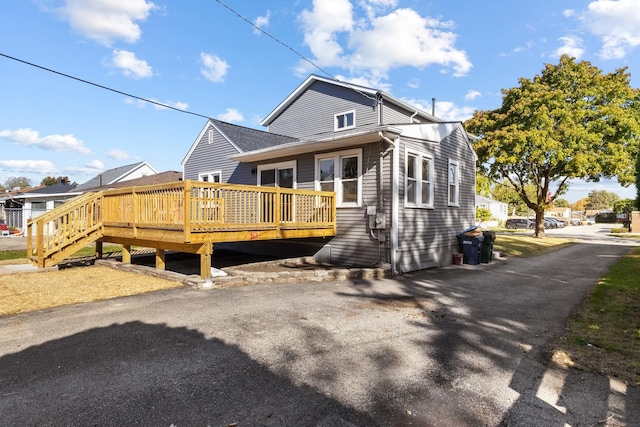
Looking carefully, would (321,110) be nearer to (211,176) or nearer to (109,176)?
(211,176)

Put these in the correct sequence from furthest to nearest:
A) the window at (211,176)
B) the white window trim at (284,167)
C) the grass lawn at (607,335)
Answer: the window at (211,176), the white window trim at (284,167), the grass lawn at (607,335)

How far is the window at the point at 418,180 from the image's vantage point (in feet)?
33.2

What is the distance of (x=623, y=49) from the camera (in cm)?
1319

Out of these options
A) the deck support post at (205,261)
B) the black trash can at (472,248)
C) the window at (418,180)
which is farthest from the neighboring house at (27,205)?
the black trash can at (472,248)

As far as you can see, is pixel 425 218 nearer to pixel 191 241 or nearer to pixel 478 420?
pixel 191 241

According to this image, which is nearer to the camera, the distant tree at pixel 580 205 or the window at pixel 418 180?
the window at pixel 418 180

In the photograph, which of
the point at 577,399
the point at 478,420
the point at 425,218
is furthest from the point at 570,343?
the point at 425,218

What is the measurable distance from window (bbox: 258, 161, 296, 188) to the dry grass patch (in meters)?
5.59

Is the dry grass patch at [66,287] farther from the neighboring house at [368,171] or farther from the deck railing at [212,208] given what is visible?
the neighboring house at [368,171]

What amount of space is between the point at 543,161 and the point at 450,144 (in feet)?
40.6

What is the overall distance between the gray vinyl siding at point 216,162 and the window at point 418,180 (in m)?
6.19

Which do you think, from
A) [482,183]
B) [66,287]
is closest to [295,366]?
[66,287]

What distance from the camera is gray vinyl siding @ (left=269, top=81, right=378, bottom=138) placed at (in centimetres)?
1448

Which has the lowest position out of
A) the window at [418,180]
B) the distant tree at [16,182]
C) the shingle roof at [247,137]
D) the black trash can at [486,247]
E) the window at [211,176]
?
the black trash can at [486,247]
